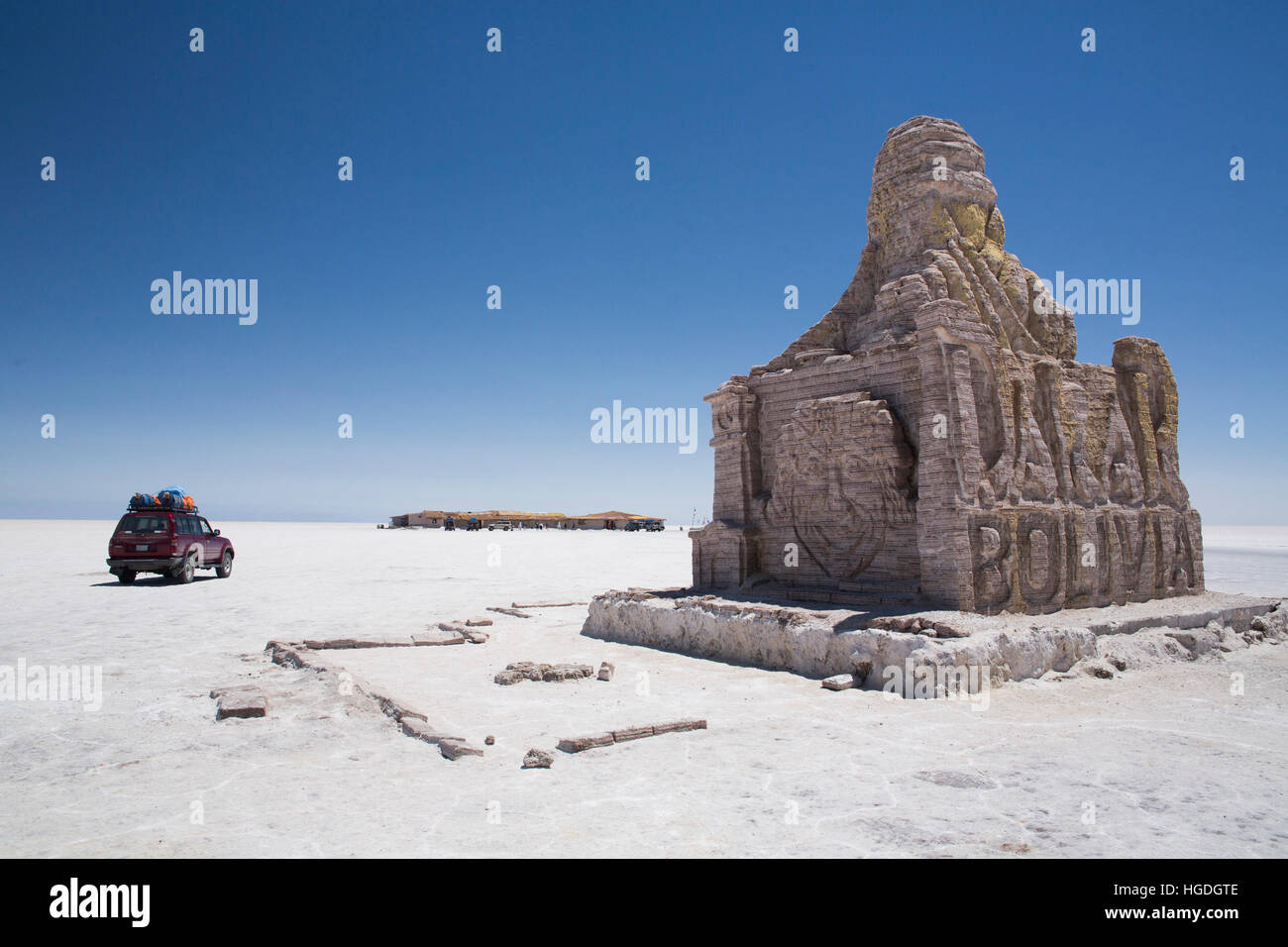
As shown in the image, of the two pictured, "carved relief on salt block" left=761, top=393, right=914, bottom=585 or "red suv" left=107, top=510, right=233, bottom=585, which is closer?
"carved relief on salt block" left=761, top=393, right=914, bottom=585

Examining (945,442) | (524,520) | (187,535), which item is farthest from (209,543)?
(524,520)

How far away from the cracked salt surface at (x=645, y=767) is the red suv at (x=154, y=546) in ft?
30.9

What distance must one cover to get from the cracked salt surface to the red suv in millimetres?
9418

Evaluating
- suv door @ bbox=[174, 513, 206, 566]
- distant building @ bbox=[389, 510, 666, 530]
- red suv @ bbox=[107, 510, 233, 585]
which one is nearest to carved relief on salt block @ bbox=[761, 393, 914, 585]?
red suv @ bbox=[107, 510, 233, 585]

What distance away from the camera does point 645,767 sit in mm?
5625

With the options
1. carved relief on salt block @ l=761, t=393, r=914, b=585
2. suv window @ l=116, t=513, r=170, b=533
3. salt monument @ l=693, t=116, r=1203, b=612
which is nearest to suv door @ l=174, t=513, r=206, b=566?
suv window @ l=116, t=513, r=170, b=533

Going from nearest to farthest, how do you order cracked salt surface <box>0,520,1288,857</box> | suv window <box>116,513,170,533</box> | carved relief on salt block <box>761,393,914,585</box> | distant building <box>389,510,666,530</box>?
1. cracked salt surface <box>0,520,1288,857</box>
2. carved relief on salt block <box>761,393,914,585</box>
3. suv window <box>116,513,170,533</box>
4. distant building <box>389,510,666,530</box>

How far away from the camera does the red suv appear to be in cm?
1930

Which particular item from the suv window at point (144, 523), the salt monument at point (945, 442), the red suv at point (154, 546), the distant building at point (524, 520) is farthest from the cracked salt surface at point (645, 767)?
the distant building at point (524, 520)

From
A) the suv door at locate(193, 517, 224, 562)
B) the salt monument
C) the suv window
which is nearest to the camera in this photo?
the salt monument

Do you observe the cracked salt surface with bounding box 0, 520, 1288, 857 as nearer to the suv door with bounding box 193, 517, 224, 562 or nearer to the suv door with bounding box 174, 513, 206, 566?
the suv door with bounding box 174, 513, 206, 566

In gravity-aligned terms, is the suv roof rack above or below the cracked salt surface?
above

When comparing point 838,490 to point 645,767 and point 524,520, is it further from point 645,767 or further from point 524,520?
point 524,520
